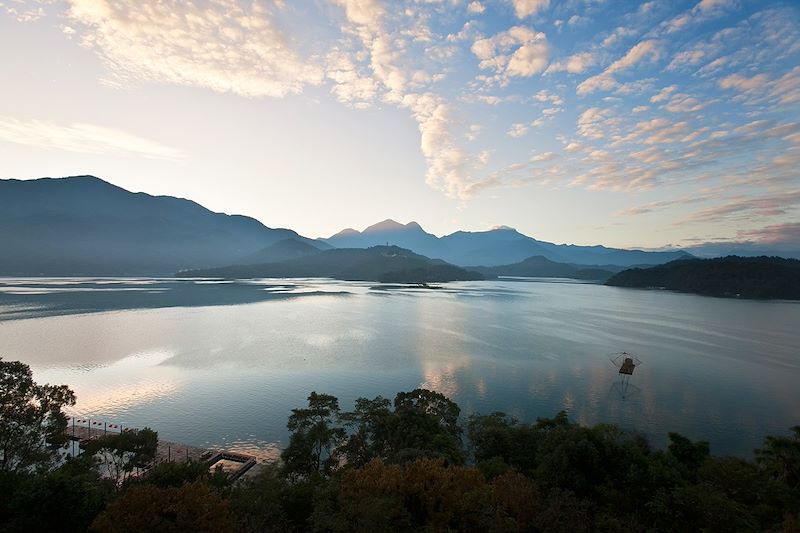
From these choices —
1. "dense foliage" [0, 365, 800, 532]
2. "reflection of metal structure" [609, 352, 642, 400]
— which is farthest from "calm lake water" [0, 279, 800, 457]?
"dense foliage" [0, 365, 800, 532]

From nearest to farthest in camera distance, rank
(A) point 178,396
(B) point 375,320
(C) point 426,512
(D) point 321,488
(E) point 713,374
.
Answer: (C) point 426,512 → (D) point 321,488 → (A) point 178,396 → (E) point 713,374 → (B) point 375,320

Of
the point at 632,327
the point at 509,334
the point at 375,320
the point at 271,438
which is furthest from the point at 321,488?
the point at 632,327

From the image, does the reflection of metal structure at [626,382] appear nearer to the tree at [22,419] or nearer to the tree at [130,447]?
the tree at [130,447]

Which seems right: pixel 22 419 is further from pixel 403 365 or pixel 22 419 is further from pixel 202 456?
pixel 403 365

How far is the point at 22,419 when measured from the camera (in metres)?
27.4

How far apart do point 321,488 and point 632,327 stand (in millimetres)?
110999

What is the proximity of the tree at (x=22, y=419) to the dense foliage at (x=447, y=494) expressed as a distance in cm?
88

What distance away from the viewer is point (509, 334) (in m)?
97.2

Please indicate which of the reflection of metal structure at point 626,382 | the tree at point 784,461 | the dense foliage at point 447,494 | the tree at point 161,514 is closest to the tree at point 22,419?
the dense foliage at point 447,494

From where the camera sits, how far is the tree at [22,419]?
2686cm

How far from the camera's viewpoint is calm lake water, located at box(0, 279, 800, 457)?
45.5 metres

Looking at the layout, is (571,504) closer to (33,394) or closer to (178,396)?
(33,394)

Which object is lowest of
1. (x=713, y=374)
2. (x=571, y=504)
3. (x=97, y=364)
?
(x=97, y=364)

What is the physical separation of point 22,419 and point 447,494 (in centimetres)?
2998
